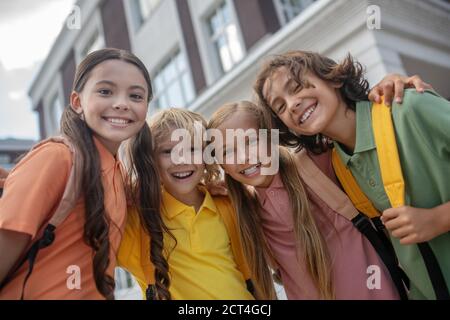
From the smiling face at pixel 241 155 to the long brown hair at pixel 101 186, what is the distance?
27cm

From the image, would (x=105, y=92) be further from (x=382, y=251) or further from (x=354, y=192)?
(x=382, y=251)

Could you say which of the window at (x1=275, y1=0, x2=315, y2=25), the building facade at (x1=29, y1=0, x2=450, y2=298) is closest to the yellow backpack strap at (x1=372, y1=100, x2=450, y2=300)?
the building facade at (x1=29, y1=0, x2=450, y2=298)

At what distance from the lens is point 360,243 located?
112 centimetres

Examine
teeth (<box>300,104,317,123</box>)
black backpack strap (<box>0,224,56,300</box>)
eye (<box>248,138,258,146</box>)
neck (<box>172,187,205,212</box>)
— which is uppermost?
teeth (<box>300,104,317,123</box>)

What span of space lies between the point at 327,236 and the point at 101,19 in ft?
18.9

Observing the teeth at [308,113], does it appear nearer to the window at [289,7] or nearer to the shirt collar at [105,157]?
the shirt collar at [105,157]

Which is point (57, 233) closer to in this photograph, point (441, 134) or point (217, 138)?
point (217, 138)

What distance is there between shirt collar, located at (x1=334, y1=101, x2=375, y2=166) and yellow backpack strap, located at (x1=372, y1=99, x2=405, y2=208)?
0.13 feet

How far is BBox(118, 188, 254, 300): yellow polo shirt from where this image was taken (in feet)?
3.48

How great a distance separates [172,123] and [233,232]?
18.3 inches

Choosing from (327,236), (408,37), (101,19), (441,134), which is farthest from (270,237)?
(101,19)

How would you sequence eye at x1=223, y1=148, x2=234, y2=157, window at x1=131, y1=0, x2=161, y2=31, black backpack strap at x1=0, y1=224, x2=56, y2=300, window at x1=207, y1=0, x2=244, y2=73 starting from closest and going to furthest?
black backpack strap at x1=0, y1=224, x2=56, y2=300 < eye at x1=223, y1=148, x2=234, y2=157 < window at x1=207, y1=0, x2=244, y2=73 < window at x1=131, y1=0, x2=161, y2=31

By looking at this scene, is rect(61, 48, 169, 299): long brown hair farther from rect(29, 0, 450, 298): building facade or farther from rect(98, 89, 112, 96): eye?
rect(29, 0, 450, 298): building facade

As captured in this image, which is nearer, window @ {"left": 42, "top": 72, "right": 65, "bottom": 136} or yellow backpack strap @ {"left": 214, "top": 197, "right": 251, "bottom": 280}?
yellow backpack strap @ {"left": 214, "top": 197, "right": 251, "bottom": 280}
